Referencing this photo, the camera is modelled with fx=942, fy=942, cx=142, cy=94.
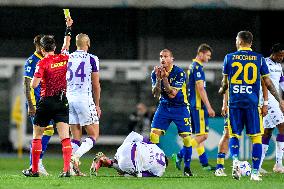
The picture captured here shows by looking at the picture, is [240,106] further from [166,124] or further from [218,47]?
[218,47]

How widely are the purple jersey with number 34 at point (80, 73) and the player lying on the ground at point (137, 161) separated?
108cm

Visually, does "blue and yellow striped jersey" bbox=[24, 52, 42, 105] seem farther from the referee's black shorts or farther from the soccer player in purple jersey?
the referee's black shorts

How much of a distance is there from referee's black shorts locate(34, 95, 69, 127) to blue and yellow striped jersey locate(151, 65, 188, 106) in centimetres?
187

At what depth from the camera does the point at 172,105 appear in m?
15.6

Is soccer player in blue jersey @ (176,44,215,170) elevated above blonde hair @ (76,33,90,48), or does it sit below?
below

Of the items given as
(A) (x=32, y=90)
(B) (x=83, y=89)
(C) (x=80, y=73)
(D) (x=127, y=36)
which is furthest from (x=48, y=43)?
(D) (x=127, y=36)

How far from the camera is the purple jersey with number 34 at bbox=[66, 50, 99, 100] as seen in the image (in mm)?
14945

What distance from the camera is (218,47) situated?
30688 millimetres

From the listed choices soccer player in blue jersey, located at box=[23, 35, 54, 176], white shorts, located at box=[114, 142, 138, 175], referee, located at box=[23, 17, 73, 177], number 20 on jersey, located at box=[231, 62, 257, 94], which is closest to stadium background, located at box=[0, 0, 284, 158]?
soccer player in blue jersey, located at box=[23, 35, 54, 176]

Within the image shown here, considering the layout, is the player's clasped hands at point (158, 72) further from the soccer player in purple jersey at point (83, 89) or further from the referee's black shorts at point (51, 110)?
the referee's black shorts at point (51, 110)

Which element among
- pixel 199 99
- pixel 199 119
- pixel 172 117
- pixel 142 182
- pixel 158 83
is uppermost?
pixel 158 83

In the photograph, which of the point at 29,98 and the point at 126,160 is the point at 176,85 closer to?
the point at 126,160

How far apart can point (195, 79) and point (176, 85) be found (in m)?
2.25

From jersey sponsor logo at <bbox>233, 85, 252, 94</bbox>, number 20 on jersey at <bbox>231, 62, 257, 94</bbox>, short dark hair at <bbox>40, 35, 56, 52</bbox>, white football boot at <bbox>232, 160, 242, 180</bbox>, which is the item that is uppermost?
short dark hair at <bbox>40, 35, 56, 52</bbox>
